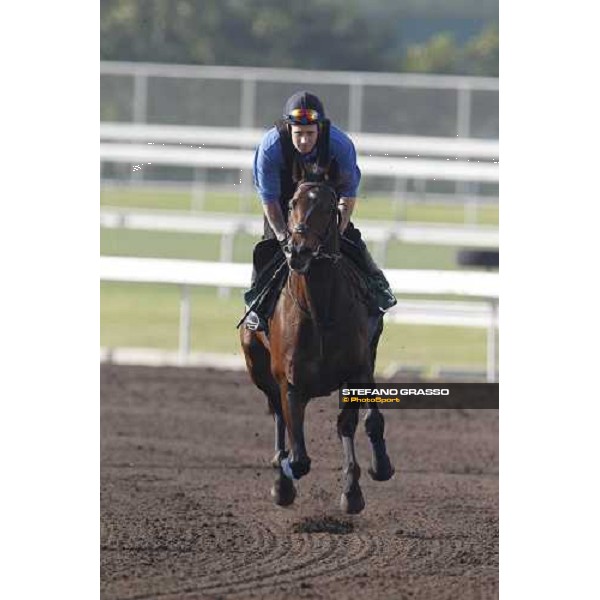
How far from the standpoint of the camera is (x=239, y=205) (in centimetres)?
2414

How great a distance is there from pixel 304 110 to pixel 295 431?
137cm

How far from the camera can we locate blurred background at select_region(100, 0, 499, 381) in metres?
13.8

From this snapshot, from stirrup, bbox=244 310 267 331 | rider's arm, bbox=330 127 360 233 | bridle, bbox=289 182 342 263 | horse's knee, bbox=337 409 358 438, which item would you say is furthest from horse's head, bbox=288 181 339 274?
horse's knee, bbox=337 409 358 438

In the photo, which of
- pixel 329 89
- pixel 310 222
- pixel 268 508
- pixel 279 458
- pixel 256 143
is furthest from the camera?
pixel 329 89

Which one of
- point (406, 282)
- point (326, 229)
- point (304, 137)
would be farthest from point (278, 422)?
point (406, 282)

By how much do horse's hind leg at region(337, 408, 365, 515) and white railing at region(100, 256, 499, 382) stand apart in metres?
4.50

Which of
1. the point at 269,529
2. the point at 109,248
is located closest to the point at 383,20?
the point at 109,248

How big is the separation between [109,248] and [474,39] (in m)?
13.4

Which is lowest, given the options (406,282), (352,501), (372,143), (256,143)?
(352,501)

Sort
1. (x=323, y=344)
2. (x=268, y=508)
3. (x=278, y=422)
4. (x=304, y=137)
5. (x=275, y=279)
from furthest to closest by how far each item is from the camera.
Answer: (x=268, y=508) < (x=278, y=422) < (x=275, y=279) < (x=323, y=344) < (x=304, y=137)

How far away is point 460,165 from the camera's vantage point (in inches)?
700

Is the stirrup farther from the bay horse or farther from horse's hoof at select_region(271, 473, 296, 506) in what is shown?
horse's hoof at select_region(271, 473, 296, 506)

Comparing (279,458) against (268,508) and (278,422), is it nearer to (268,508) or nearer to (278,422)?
(278,422)

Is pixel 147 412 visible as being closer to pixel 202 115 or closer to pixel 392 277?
pixel 392 277
